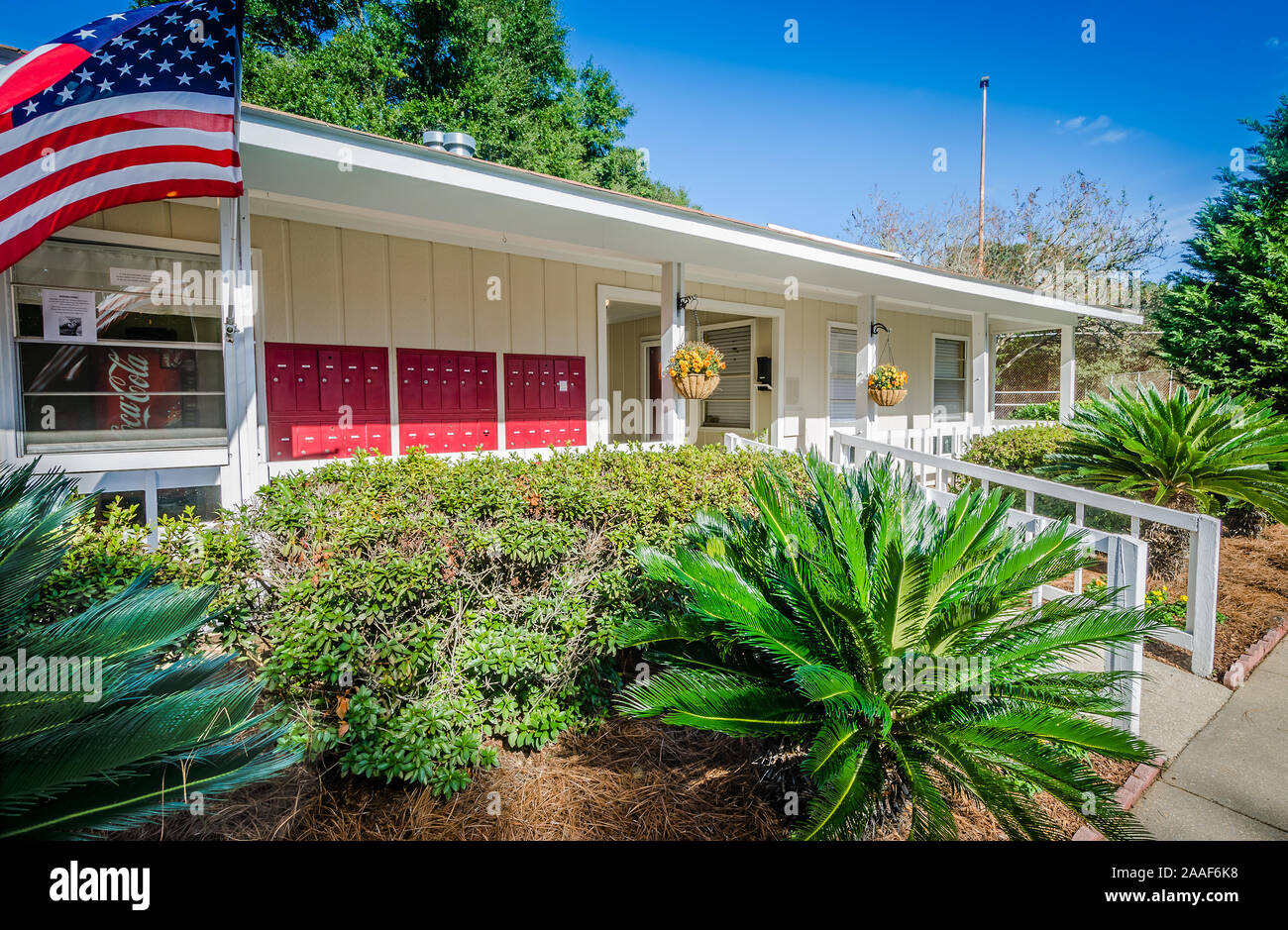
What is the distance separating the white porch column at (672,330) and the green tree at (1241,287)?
10.0m

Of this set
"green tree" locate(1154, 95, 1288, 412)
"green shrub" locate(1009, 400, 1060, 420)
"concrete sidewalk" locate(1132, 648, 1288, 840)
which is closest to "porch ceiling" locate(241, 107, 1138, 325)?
"concrete sidewalk" locate(1132, 648, 1288, 840)

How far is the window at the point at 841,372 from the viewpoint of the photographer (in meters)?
9.34

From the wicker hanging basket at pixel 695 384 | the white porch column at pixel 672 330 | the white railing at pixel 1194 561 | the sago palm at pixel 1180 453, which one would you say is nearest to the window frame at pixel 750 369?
the white porch column at pixel 672 330

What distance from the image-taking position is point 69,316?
4.08 m

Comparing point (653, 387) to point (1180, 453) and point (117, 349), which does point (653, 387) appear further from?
point (117, 349)

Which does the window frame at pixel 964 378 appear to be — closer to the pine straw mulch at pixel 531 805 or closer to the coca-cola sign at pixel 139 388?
the pine straw mulch at pixel 531 805

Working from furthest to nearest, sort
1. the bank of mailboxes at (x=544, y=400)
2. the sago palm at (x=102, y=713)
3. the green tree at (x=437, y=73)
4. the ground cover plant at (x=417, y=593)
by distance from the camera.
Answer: the green tree at (x=437, y=73), the bank of mailboxes at (x=544, y=400), the ground cover plant at (x=417, y=593), the sago palm at (x=102, y=713)

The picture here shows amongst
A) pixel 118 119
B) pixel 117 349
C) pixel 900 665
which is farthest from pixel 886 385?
pixel 117 349

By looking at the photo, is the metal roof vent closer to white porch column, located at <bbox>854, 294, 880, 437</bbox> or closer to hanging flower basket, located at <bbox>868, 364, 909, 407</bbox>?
white porch column, located at <bbox>854, 294, 880, 437</bbox>

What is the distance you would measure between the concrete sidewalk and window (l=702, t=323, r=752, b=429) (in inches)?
244

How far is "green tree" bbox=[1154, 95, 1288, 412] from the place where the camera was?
10.6 m

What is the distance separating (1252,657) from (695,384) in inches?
159
